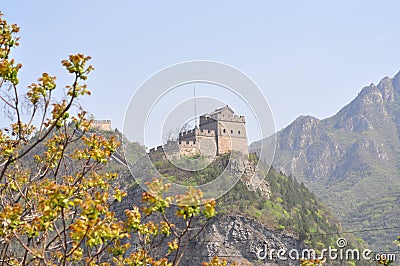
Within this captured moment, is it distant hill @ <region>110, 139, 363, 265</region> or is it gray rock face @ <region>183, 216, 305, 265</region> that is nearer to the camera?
gray rock face @ <region>183, 216, 305, 265</region>

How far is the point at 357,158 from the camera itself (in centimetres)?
11350

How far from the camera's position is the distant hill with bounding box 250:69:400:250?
8030 cm

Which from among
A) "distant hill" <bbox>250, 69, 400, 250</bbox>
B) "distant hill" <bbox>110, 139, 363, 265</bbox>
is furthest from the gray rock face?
"distant hill" <bbox>250, 69, 400, 250</bbox>

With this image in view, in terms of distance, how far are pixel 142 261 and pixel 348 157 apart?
117907 mm

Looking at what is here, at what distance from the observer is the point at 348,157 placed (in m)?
119

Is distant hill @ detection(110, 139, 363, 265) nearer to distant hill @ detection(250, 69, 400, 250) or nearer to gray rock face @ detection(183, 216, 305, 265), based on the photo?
gray rock face @ detection(183, 216, 305, 265)

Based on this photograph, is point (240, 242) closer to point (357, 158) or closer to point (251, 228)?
point (251, 228)

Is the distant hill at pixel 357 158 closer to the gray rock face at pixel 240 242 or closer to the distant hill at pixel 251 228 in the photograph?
the distant hill at pixel 251 228

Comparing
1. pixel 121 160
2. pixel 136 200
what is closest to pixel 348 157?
pixel 121 160

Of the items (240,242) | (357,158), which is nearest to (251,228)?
(240,242)

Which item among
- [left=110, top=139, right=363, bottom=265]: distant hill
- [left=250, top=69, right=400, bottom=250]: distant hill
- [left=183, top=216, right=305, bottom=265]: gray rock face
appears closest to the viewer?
[left=183, top=216, right=305, bottom=265]: gray rock face

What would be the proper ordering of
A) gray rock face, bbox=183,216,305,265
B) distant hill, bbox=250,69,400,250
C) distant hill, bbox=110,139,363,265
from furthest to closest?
distant hill, bbox=250,69,400,250 < distant hill, bbox=110,139,363,265 < gray rock face, bbox=183,216,305,265

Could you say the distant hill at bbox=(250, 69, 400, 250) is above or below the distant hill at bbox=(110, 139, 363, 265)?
above

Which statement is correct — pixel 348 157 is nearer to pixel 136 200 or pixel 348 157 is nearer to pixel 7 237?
pixel 136 200
